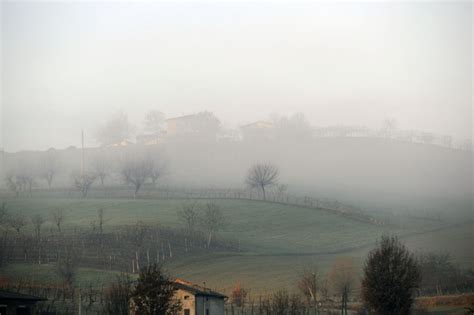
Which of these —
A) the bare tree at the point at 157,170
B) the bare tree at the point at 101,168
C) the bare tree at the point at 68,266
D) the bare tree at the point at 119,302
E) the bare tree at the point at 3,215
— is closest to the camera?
the bare tree at the point at 119,302

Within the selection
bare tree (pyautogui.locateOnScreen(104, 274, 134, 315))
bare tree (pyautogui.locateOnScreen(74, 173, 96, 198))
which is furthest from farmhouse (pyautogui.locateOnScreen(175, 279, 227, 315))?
bare tree (pyautogui.locateOnScreen(74, 173, 96, 198))

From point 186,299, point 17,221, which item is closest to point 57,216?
point 17,221

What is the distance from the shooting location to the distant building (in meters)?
60.1

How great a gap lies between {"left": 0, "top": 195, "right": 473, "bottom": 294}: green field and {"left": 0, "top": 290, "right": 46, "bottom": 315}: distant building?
22100 mm

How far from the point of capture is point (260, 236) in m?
115

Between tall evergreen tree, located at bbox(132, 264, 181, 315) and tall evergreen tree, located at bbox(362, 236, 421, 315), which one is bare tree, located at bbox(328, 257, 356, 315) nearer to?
tall evergreen tree, located at bbox(362, 236, 421, 315)

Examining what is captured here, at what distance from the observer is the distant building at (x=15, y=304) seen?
197 ft

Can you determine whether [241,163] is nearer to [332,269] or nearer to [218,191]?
[218,191]

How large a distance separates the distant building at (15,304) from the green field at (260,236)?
22.1 m

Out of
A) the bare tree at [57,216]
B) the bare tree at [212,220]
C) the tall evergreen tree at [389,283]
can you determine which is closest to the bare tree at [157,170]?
the bare tree at [57,216]

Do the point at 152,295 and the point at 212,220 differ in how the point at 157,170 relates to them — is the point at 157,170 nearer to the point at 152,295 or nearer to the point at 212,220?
the point at 212,220

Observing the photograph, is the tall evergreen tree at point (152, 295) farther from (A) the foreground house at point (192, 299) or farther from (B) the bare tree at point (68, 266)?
(B) the bare tree at point (68, 266)

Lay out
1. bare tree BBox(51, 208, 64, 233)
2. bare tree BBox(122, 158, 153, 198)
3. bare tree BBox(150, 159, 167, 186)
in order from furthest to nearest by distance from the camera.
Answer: bare tree BBox(150, 159, 167, 186)
bare tree BBox(122, 158, 153, 198)
bare tree BBox(51, 208, 64, 233)

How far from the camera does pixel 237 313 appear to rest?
76.1 metres
